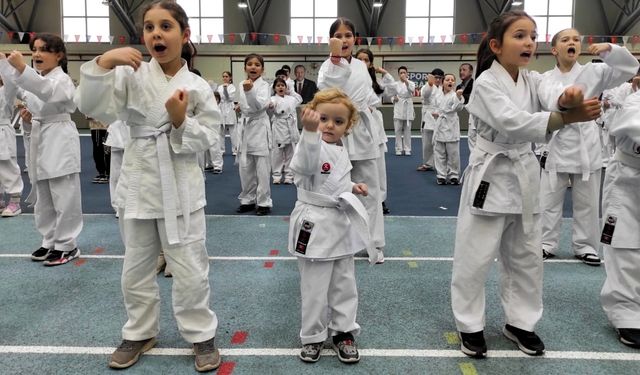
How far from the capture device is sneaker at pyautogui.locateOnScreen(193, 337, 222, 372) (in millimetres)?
2531

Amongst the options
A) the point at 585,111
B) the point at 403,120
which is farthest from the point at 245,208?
the point at 403,120

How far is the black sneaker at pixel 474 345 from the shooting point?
267 centimetres

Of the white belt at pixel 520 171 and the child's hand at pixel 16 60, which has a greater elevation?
the child's hand at pixel 16 60

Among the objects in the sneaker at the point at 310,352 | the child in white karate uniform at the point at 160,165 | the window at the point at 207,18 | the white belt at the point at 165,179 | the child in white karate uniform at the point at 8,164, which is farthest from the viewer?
the window at the point at 207,18

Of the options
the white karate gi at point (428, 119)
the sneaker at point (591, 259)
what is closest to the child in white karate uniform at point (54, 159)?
the sneaker at point (591, 259)

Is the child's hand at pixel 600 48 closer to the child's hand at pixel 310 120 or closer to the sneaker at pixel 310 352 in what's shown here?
the child's hand at pixel 310 120

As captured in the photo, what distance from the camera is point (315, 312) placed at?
2.61 metres

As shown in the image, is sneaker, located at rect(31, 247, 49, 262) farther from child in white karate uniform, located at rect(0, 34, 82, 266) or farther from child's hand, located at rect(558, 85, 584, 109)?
child's hand, located at rect(558, 85, 584, 109)

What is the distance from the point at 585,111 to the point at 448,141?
6440 mm

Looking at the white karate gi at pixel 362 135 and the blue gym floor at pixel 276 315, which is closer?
the blue gym floor at pixel 276 315

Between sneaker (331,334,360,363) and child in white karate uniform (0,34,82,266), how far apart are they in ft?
8.86

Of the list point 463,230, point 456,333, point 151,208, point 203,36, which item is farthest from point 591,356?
point 203,36

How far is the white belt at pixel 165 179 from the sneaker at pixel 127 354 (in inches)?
25.2

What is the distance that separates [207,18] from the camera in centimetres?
1989
